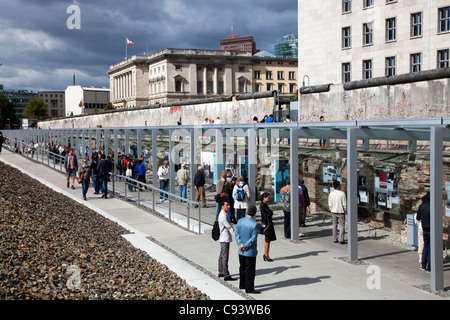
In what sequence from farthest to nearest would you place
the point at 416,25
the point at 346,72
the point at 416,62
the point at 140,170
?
the point at 346,72 → the point at 416,62 → the point at 416,25 → the point at 140,170

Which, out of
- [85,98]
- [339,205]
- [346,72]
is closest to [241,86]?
[85,98]

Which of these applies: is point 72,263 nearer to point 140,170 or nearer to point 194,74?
point 140,170

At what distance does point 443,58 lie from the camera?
106ft

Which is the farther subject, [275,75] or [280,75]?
[280,75]

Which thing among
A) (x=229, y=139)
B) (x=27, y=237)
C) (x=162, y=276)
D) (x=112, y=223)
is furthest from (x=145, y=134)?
(x=162, y=276)

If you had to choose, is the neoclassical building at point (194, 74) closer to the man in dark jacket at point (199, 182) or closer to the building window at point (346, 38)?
the building window at point (346, 38)

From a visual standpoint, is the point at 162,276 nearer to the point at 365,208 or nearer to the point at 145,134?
the point at 365,208

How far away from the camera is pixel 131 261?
9875 millimetres

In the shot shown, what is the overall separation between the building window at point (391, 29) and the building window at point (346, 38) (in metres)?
3.18

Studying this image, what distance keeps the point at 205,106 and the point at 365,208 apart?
19.0 m

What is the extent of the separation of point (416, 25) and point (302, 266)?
93.8 ft

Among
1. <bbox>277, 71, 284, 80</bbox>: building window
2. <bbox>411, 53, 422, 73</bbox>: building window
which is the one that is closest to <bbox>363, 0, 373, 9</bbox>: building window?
<bbox>411, 53, 422, 73</bbox>: building window

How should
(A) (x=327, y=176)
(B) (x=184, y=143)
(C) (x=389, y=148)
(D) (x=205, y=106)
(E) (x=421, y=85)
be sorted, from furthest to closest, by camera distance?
(D) (x=205, y=106)
(B) (x=184, y=143)
(E) (x=421, y=85)
(A) (x=327, y=176)
(C) (x=389, y=148)

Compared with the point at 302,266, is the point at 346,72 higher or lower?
higher
